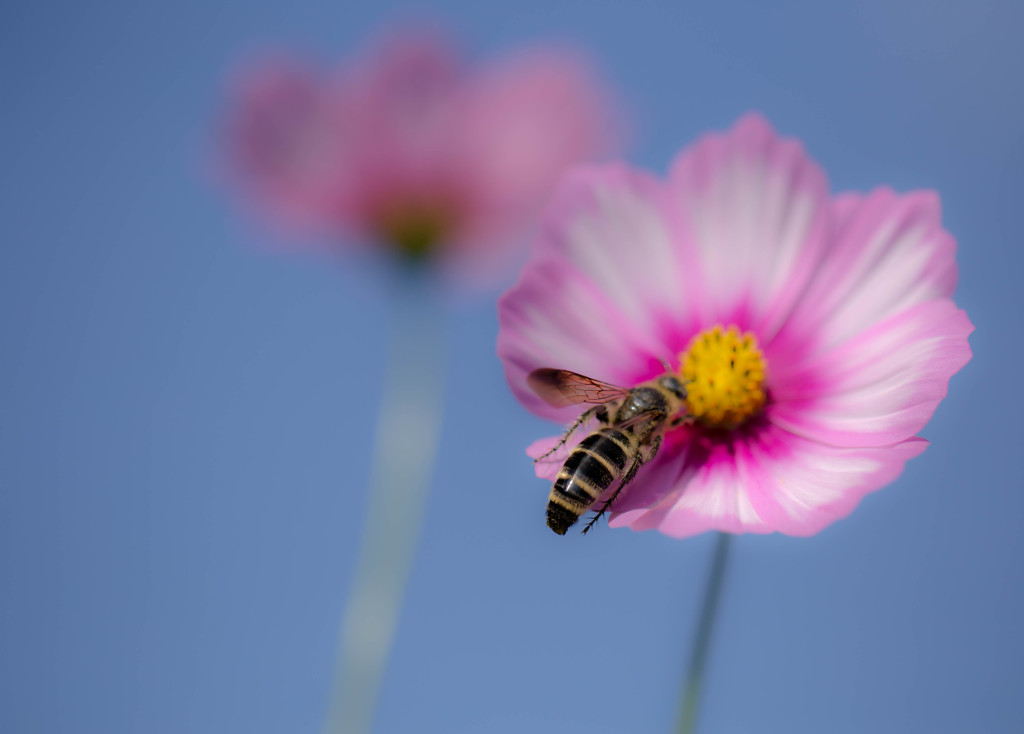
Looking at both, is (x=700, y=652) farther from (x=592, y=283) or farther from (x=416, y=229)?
(x=416, y=229)

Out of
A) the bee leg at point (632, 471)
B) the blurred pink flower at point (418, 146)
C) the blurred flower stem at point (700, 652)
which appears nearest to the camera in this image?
the blurred flower stem at point (700, 652)

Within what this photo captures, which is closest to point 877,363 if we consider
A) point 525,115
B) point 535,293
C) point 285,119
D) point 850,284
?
point 850,284

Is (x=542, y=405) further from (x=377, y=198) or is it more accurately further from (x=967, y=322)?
(x=377, y=198)

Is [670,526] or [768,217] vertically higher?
[768,217]

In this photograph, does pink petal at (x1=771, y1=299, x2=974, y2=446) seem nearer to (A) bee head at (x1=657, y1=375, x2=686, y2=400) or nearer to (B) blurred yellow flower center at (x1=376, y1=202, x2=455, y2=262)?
(A) bee head at (x1=657, y1=375, x2=686, y2=400)

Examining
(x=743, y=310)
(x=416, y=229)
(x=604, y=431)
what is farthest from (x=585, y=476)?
(x=416, y=229)

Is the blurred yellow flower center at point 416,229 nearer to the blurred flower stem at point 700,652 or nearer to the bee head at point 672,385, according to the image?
the bee head at point 672,385

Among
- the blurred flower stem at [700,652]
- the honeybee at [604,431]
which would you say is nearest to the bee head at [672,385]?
the honeybee at [604,431]
